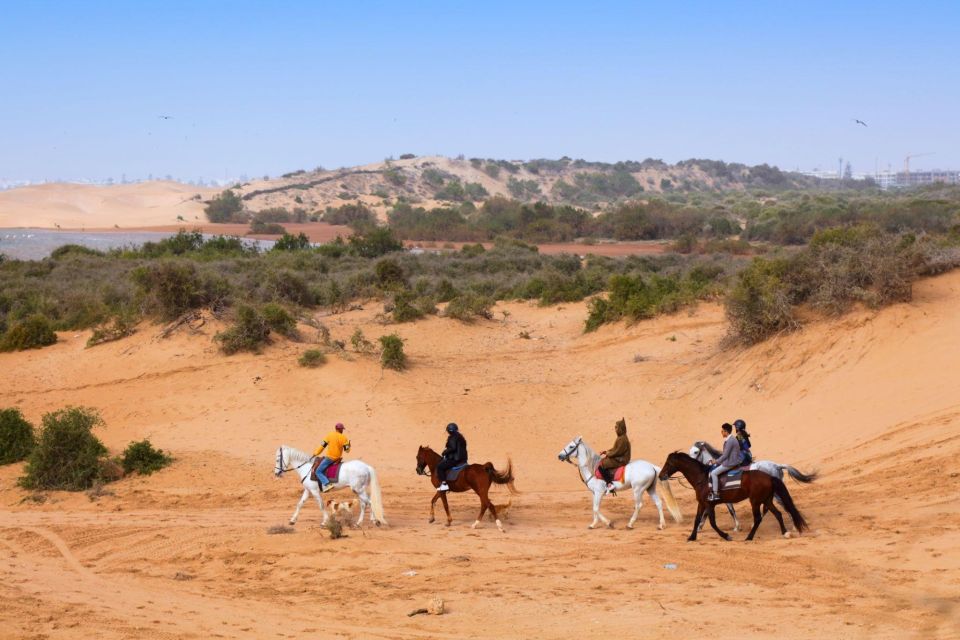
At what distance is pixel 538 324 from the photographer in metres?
30.1

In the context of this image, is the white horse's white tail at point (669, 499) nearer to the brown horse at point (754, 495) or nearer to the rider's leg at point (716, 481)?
the brown horse at point (754, 495)


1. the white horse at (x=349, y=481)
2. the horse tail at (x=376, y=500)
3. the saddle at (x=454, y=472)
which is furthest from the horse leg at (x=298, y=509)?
the saddle at (x=454, y=472)

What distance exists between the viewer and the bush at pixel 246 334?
2341 centimetres

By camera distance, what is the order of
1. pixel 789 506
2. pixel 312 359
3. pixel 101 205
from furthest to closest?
pixel 101 205, pixel 312 359, pixel 789 506

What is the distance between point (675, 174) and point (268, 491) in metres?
142

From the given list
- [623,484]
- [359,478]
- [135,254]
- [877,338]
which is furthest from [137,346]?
[135,254]

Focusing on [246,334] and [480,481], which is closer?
[480,481]

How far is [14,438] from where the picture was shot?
18.2 metres

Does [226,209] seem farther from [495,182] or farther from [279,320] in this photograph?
[279,320]

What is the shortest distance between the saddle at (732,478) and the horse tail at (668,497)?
0.94 m

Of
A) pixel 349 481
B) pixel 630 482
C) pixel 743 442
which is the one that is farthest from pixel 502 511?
pixel 743 442

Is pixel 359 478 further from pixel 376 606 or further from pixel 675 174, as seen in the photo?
pixel 675 174

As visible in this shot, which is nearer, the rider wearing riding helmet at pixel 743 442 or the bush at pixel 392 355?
the rider wearing riding helmet at pixel 743 442

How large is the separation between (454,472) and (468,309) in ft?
50.1
